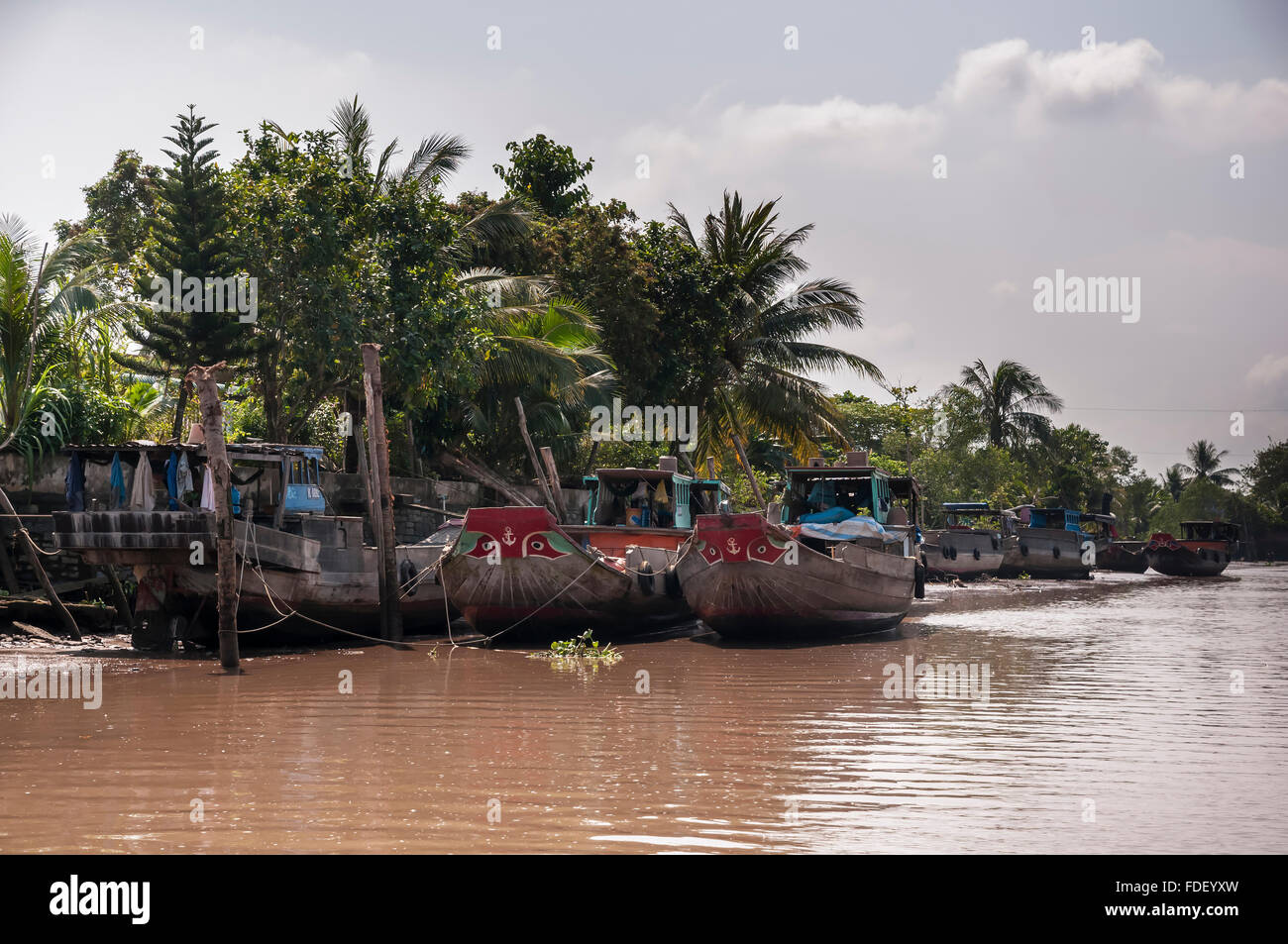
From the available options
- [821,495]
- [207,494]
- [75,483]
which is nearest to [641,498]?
[821,495]

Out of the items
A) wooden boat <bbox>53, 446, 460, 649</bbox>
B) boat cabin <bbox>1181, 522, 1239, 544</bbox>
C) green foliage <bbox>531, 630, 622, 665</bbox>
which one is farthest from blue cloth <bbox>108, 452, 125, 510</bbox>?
boat cabin <bbox>1181, 522, 1239, 544</bbox>

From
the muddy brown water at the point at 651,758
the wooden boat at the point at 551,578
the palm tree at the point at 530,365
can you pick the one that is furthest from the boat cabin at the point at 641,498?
the muddy brown water at the point at 651,758

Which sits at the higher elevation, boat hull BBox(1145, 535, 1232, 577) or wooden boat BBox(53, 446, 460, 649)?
wooden boat BBox(53, 446, 460, 649)

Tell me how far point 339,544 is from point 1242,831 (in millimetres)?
12668

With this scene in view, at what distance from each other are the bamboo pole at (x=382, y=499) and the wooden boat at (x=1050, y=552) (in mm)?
26173

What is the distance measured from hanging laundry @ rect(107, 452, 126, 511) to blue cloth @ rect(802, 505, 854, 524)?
9.68 metres

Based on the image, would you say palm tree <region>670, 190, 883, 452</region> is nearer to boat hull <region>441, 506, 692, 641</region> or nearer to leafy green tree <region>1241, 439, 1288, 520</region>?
boat hull <region>441, 506, 692, 641</region>

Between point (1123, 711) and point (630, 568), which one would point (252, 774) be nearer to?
point (1123, 711)

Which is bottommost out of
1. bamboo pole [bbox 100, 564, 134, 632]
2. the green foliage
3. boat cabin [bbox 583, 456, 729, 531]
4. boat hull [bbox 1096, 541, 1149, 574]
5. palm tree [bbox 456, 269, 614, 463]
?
boat hull [bbox 1096, 541, 1149, 574]

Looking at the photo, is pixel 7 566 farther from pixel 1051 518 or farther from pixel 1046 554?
pixel 1051 518

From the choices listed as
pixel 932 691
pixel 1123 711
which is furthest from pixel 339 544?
pixel 1123 711

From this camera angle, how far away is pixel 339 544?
15.7 meters

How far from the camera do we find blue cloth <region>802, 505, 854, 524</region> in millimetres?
16781

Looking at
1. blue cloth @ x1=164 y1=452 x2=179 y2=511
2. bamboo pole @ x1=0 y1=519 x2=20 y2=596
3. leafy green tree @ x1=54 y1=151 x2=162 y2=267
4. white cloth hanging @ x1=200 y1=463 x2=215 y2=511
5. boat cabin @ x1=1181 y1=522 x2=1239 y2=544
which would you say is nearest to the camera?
white cloth hanging @ x1=200 y1=463 x2=215 y2=511
